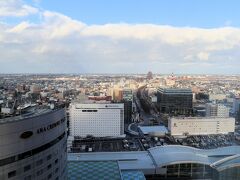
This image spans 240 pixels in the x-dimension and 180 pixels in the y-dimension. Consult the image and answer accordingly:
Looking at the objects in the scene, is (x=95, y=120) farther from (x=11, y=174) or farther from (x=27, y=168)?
(x=11, y=174)

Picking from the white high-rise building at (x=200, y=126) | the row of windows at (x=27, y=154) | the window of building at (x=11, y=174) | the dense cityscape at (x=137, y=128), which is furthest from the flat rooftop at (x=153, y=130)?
the window of building at (x=11, y=174)

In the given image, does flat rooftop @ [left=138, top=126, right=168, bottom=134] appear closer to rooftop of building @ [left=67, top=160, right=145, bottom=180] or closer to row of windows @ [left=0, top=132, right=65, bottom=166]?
rooftop of building @ [left=67, top=160, right=145, bottom=180]

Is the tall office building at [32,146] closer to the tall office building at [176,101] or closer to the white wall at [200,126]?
the white wall at [200,126]

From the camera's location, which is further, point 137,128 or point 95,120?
point 137,128

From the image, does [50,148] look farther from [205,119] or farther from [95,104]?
[205,119]

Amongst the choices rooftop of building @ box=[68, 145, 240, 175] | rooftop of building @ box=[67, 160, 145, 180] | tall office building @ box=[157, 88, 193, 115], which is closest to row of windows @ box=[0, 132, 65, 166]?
rooftop of building @ box=[67, 160, 145, 180]

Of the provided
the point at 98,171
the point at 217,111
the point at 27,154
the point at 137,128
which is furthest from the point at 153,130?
the point at 27,154
